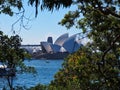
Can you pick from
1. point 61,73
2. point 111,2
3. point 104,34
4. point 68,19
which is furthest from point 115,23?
point 61,73

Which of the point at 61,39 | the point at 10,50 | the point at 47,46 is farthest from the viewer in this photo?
the point at 47,46

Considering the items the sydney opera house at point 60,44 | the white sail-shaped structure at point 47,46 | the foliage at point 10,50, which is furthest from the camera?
the white sail-shaped structure at point 47,46

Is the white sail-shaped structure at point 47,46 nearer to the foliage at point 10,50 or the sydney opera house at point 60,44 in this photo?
the sydney opera house at point 60,44

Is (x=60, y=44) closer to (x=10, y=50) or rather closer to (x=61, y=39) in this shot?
(x=61, y=39)

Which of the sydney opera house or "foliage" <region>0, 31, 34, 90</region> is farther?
the sydney opera house

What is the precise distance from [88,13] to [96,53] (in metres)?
5.32

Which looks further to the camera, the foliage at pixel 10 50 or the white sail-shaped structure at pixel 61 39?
the white sail-shaped structure at pixel 61 39

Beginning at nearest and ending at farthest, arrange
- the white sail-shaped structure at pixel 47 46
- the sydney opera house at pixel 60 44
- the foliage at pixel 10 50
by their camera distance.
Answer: the foliage at pixel 10 50
the sydney opera house at pixel 60 44
the white sail-shaped structure at pixel 47 46

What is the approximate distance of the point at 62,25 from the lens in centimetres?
1941

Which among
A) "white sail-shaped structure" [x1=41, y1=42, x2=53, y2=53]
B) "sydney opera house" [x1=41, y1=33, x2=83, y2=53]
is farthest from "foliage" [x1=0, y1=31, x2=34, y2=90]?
"white sail-shaped structure" [x1=41, y1=42, x2=53, y2=53]

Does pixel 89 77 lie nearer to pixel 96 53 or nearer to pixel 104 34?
pixel 96 53

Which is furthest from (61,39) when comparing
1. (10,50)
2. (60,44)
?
(10,50)

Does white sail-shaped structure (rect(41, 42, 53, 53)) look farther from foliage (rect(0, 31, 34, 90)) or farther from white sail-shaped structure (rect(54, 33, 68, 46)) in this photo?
foliage (rect(0, 31, 34, 90))

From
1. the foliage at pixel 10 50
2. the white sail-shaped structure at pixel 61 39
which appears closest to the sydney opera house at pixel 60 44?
the white sail-shaped structure at pixel 61 39
